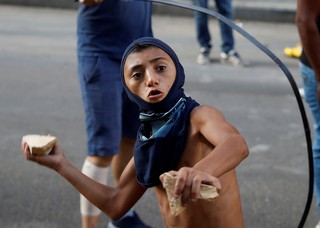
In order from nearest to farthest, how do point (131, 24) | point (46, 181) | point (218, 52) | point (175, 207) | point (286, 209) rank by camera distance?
point (175, 207), point (131, 24), point (286, 209), point (46, 181), point (218, 52)

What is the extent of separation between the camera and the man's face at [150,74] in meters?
2.02

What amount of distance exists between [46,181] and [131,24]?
5.23 ft

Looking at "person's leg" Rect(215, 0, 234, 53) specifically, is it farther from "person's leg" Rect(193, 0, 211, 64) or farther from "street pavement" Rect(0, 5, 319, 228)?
"street pavement" Rect(0, 5, 319, 228)

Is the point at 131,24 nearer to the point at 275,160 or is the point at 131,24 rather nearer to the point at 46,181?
the point at 46,181

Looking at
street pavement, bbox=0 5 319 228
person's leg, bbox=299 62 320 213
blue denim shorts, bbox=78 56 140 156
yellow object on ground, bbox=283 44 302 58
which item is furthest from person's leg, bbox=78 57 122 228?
yellow object on ground, bbox=283 44 302 58

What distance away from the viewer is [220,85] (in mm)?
7184

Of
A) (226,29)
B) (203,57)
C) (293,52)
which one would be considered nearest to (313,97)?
(226,29)

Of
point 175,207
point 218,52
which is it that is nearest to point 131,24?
point 175,207

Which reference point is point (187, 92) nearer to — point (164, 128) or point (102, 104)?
point (102, 104)

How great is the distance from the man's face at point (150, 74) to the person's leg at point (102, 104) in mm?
1349

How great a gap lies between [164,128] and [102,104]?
142 cm

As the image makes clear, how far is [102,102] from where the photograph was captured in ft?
11.3

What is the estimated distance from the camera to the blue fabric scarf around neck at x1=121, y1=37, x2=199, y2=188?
80.7 inches

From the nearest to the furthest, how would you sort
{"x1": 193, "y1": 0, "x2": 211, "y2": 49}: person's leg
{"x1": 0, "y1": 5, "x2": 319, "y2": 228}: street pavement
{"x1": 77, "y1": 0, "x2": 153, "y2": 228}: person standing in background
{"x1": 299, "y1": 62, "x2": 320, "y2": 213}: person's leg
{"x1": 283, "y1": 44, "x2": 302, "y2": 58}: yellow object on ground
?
{"x1": 77, "y1": 0, "x2": 153, "y2": 228}: person standing in background < {"x1": 299, "y1": 62, "x2": 320, "y2": 213}: person's leg < {"x1": 0, "y1": 5, "x2": 319, "y2": 228}: street pavement < {"x1": 193, "y1": 0, "x2": 211, "y2": 49}: person's leg < {"x1": 283, "y1": 44, "x2": 302, "y2": 58}: yellow object on ground
